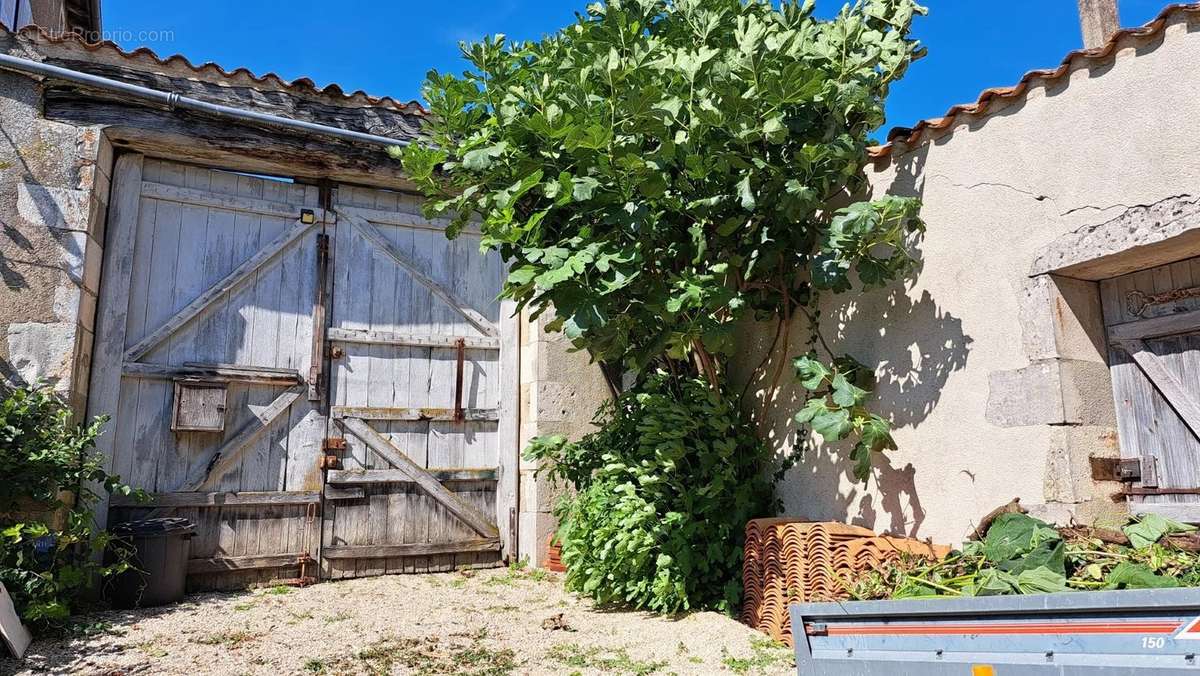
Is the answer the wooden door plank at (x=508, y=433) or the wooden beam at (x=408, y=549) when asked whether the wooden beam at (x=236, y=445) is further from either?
the wooden door plank at (x=508, y=433)

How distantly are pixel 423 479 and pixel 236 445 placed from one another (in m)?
1.34

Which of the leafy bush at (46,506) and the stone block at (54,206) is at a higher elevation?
the stone block at (54,206)

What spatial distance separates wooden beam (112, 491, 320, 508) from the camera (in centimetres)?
508

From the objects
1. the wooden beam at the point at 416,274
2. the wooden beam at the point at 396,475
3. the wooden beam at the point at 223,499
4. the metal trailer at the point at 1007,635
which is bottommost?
the metal trailer at the point at 1007,635

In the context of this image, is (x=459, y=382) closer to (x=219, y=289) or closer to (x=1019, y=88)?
(x=219, y=289)

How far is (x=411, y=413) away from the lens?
5996 mm

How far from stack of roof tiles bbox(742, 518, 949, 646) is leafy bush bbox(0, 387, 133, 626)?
3.67 metres

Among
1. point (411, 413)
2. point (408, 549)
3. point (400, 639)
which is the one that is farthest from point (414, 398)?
point (400, 639)

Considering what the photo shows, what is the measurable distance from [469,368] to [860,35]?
12.3ft

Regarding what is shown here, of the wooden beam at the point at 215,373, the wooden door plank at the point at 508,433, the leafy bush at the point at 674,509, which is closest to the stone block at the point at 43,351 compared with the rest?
the wooden beam at the point at 215,373

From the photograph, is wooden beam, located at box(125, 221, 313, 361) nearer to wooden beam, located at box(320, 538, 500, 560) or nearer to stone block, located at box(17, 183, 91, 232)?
stone block, located at box(17, 183, 91, 232)

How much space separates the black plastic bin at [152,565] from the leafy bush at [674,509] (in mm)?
2425

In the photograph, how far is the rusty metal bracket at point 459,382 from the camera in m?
6.16

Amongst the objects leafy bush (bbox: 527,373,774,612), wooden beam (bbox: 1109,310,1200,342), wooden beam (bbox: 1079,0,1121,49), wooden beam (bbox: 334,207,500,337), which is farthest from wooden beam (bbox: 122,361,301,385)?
wooden beam (bbox: 1079,0,1121,49)
